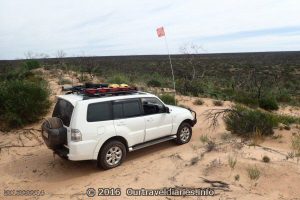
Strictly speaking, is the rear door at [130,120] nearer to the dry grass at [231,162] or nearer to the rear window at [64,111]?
the rear window at [64,111]

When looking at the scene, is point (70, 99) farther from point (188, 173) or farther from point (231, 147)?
point (231, 147)

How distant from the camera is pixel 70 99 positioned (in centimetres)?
721

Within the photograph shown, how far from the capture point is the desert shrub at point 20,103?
10398 mm

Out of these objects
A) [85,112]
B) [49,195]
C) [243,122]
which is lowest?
[49,195]

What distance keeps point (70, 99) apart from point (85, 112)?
576mm

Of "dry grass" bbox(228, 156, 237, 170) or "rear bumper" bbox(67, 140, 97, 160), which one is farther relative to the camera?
"rear bumper" bbox(67, 140, 97, 160)

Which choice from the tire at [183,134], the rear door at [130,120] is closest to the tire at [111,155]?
the rear door at [130,120]

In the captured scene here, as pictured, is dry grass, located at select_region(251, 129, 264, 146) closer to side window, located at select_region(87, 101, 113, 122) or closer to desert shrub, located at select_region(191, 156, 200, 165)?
desert shrub, located at select_region(191, 156, 200, 165)

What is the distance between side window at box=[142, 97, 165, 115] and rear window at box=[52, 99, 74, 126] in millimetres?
1953

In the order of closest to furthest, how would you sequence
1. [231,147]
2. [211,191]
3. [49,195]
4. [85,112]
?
[211,191] → [49,195] → [85,112] → [231,147]

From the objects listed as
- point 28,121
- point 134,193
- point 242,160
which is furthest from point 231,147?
point 28,121

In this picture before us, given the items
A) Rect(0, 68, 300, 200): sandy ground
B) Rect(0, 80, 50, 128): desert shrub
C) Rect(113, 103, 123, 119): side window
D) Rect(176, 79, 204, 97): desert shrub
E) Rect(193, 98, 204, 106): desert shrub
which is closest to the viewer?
Rect(0, 68, 300, 200): sandy ground

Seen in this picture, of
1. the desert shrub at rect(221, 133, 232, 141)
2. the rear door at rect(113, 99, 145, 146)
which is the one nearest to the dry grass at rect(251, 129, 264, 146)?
the desert shrub at rect(221, 133, 232, 141)

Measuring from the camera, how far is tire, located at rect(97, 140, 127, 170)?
282 inches
